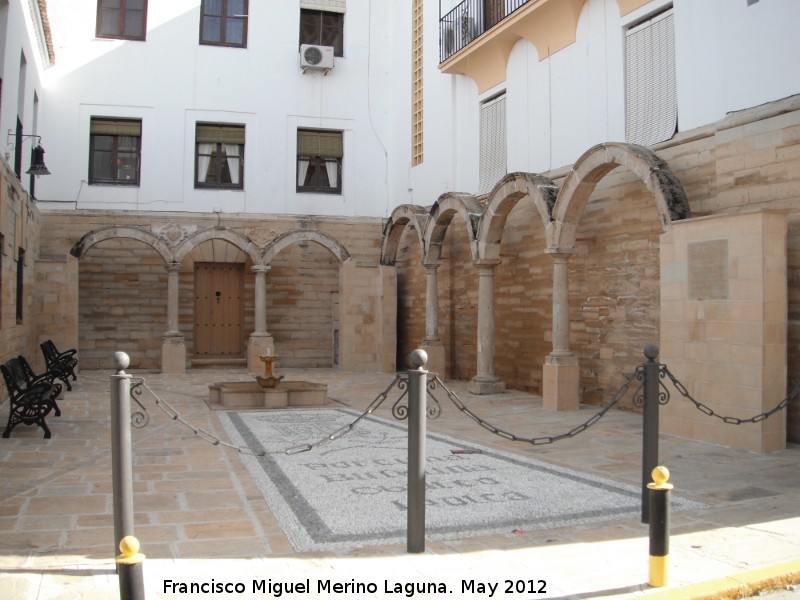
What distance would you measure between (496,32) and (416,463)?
10200mm

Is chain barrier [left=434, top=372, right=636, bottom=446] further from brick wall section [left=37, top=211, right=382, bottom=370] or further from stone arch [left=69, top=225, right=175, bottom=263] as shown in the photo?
stone arch [left=69, top=225, right=175, bottom=263]

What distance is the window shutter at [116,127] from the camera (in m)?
16.9

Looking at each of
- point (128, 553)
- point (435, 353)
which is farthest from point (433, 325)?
point (128, 553)

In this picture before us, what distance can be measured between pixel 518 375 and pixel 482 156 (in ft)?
13.7

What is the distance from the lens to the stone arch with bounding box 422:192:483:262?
13.1 meters

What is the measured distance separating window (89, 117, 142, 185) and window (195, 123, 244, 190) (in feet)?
4.36

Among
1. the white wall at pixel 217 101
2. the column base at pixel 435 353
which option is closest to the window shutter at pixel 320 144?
the white wall at pixel 217 101

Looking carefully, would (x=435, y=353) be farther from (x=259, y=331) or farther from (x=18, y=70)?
(x=18, y=70)

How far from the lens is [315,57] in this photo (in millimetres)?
17906

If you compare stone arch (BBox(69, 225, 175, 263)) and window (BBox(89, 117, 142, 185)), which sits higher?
window (BBox(89, 117, 142, 185))

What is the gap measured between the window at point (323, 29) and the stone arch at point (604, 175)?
982cm

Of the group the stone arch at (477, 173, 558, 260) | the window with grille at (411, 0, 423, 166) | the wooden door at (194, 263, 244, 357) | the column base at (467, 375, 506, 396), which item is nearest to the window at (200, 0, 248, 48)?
the window with grille at (411, 0, 423, 166)

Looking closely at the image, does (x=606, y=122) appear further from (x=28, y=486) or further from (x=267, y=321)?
(x=267, y=321)

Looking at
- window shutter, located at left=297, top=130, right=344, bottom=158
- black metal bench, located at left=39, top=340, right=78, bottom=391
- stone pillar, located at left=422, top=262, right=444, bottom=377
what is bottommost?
black metal bench, located at left=39, top=340, right=78, bottom=391
